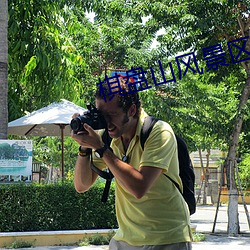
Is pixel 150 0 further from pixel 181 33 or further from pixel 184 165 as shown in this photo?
pixel 184 165

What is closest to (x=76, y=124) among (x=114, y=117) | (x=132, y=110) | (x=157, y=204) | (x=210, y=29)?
(x=114, y=117)

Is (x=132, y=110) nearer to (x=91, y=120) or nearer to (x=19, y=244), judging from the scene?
(x=91, y=120)

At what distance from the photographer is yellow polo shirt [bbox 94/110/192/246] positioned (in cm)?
268

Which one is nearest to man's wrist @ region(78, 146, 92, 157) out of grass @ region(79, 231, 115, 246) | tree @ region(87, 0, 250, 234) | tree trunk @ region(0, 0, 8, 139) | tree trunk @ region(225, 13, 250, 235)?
grass @ region(79, 231, 115, 246)

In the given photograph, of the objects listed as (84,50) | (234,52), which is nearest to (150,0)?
(234,52)

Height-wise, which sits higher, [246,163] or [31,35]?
[31,35]

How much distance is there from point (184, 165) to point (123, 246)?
52 centimetres

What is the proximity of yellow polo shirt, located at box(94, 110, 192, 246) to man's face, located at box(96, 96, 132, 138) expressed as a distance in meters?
0.08

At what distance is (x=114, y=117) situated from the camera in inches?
108

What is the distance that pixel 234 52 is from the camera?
38.5ft

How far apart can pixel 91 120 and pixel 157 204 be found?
1.59 feet

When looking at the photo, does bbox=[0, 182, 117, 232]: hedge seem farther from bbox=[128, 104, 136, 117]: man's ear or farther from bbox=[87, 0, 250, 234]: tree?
bbox=[128, 104, 136, 117]: man's ear

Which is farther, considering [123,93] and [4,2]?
[4,2]

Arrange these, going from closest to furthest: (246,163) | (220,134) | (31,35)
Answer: (220,134), (31,35), (246,163)
